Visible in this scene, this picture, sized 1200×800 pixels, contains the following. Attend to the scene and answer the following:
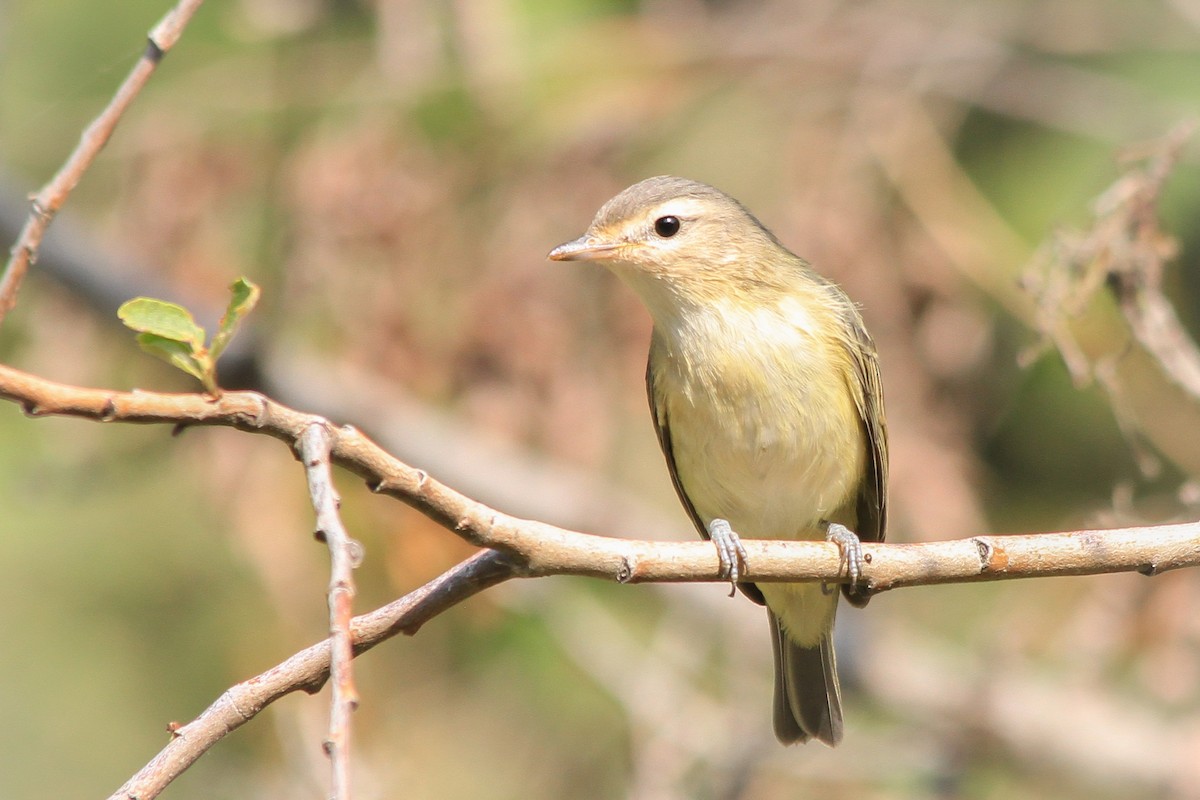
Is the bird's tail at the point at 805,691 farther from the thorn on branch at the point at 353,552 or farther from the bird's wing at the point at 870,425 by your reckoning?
the thorn on branch at the point at 353,552

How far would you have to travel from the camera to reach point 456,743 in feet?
23.2

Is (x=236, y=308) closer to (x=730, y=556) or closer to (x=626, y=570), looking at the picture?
(x=626, y=570)

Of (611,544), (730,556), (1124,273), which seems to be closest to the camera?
(611,544)

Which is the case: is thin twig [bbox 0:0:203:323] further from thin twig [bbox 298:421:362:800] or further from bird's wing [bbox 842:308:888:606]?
bird's wing [bbox 842:308:888:606]

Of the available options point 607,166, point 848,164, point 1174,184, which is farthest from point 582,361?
point 1174,184

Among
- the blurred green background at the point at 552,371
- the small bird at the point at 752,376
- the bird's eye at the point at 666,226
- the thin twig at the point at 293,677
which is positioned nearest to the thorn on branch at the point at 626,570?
the thin twig at the point at 293,677

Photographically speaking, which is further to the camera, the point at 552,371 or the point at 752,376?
the point at 552,371

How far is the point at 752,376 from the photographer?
4.05 metres

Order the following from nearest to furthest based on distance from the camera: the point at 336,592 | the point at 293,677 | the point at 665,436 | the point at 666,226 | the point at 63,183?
the point at 336,592
the point at 63,183
the point at 293,677
the point at 666,226
the point at 665,436

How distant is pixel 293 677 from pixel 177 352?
63cm

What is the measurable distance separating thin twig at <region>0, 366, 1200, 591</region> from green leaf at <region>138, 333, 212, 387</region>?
40 millimetres

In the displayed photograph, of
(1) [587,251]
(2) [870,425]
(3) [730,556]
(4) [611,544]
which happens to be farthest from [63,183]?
(2) [870,425]

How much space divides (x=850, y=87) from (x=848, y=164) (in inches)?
43.6

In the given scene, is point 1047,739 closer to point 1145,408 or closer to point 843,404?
point 1145,408
